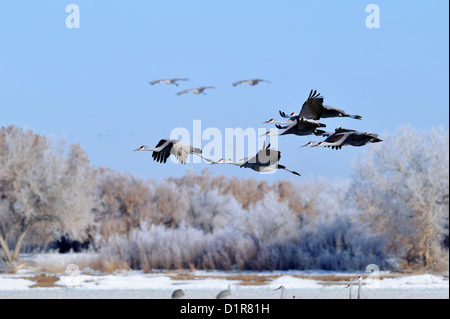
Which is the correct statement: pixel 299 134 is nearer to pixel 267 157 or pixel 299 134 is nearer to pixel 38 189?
pixel 267 157

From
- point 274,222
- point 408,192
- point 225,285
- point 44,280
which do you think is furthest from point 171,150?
point 274,222

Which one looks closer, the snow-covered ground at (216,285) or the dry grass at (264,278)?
the snow-covered ground at (216,285)

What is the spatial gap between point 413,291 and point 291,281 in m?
4.33

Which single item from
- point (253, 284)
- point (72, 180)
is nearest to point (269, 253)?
point (253, 284)

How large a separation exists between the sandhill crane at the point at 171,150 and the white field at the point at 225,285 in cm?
1417

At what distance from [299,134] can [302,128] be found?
0.11 feet

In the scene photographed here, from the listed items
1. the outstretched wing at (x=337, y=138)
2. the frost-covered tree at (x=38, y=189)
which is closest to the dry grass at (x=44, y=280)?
the frost-covered tree at (x=38, y=189)

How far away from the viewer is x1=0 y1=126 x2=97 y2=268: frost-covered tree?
30.2m

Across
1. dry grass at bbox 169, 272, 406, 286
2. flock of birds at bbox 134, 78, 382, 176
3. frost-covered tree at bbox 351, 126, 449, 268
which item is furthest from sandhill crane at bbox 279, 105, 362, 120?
frost-covered tree at bbox 351, 126, 449, 268

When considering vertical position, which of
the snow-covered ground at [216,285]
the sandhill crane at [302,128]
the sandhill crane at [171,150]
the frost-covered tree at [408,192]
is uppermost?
the frost-covered tree at [408,192]

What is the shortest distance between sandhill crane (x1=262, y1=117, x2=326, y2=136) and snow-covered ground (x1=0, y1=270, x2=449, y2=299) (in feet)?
46.4

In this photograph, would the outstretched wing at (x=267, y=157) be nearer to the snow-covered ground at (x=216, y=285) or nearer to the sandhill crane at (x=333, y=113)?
the sandhill crane at (x=333, y=113)

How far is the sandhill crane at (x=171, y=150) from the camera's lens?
11.6 ft
